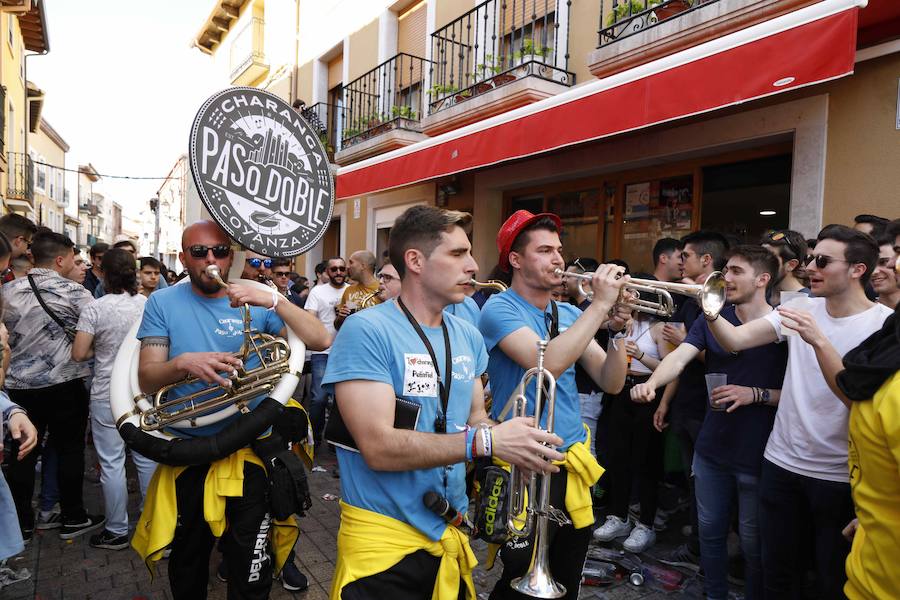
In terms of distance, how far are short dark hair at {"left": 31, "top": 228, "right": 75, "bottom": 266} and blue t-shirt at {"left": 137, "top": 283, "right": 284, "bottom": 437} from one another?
6.87 ft

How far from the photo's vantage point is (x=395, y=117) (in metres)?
10.9

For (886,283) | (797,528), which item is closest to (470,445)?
(797,528)

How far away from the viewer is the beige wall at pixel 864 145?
15.4 ft

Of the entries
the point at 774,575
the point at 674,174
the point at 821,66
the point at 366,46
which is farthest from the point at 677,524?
the point at 366,46

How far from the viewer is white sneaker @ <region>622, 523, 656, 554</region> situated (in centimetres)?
404

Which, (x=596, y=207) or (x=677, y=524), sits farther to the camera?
(x=596, y=207)

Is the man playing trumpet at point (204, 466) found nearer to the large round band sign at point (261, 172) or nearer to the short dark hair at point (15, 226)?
the large round band sign at point (261, 172)

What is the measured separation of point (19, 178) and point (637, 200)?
25701mm

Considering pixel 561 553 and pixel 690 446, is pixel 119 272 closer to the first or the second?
pixel 561 553

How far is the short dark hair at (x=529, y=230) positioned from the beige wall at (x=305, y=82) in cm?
1363

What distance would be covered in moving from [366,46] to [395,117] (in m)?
3.03

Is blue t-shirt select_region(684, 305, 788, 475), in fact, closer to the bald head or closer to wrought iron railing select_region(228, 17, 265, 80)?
the bald head

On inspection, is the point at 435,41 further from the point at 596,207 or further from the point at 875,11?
the point at 875,11

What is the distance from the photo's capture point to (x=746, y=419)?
10.2 ft
